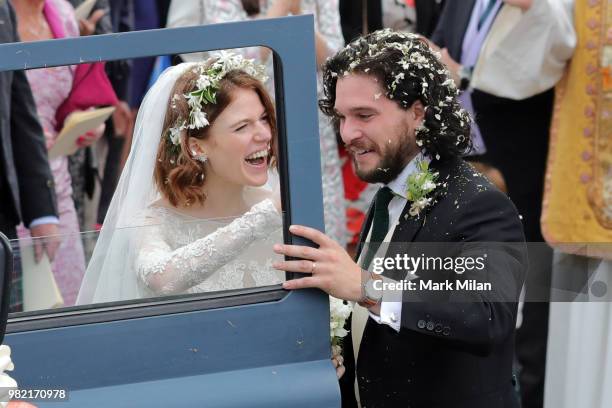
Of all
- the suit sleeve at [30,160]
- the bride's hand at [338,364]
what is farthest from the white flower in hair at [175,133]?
the suit sleeve at [30,160]

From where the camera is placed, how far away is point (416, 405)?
101 inches


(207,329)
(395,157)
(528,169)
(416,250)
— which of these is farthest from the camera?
(528,169)

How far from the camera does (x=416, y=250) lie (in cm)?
254

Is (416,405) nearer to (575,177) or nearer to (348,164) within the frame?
(575,177)

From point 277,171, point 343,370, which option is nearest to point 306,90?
point 277,171

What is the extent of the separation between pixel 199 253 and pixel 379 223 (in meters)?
0.57

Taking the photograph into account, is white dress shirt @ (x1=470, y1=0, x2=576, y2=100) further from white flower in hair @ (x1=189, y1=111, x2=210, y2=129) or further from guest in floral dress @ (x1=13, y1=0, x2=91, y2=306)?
white flower in hair @ (x1=189, y1=111, x2=210, y2=129)

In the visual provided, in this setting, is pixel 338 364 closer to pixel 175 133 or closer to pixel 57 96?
pixel 175 133

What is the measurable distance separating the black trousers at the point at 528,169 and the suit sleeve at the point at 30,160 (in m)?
1.99

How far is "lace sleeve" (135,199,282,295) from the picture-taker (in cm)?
237

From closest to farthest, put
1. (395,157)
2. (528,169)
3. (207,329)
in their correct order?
(207,329) < (395,157) < (528,169)

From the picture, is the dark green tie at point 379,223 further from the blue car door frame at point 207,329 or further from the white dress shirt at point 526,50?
the white dress shirt at point 526,50

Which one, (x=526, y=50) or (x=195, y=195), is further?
(x=526, y=50)

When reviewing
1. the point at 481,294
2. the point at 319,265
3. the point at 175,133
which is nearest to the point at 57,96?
the point at 175,133
